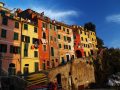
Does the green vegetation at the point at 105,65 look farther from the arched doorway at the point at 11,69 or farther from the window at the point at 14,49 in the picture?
the window at the point at 14,49

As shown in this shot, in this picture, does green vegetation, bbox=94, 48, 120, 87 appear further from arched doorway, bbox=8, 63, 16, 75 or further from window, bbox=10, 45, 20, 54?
window, bbox=10, 45, 20, 54

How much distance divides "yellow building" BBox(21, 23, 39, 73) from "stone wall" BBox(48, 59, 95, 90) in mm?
8507

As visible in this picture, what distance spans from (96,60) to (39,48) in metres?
18.0

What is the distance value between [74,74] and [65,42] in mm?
15665

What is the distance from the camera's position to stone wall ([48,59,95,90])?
35.2 meters

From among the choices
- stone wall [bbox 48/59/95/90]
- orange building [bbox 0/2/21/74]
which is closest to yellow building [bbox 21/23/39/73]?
orange building [bbox 0/2/21/74]

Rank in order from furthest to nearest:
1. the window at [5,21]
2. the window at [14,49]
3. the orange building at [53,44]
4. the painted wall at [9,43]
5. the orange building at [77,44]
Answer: the orange building at [77,44] < the orange building at [53,44] < the window at [14,49] < the window at [5,21] < the painted wall at [9,43]

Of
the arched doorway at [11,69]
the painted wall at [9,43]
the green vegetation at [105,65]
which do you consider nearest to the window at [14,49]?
the painted wall at [9,43]

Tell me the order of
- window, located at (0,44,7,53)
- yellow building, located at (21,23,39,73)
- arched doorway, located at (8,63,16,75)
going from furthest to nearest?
yellow building, located at (21,23,39,73) < arched doorway, located at (8,63,16,75) < window, located at (0,44,7,53)

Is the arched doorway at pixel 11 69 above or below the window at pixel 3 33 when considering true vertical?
below

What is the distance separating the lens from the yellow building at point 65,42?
170 ft

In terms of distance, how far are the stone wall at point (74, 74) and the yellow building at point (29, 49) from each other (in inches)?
335

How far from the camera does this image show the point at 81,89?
4134cm

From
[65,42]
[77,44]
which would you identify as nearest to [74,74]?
[65,42]
